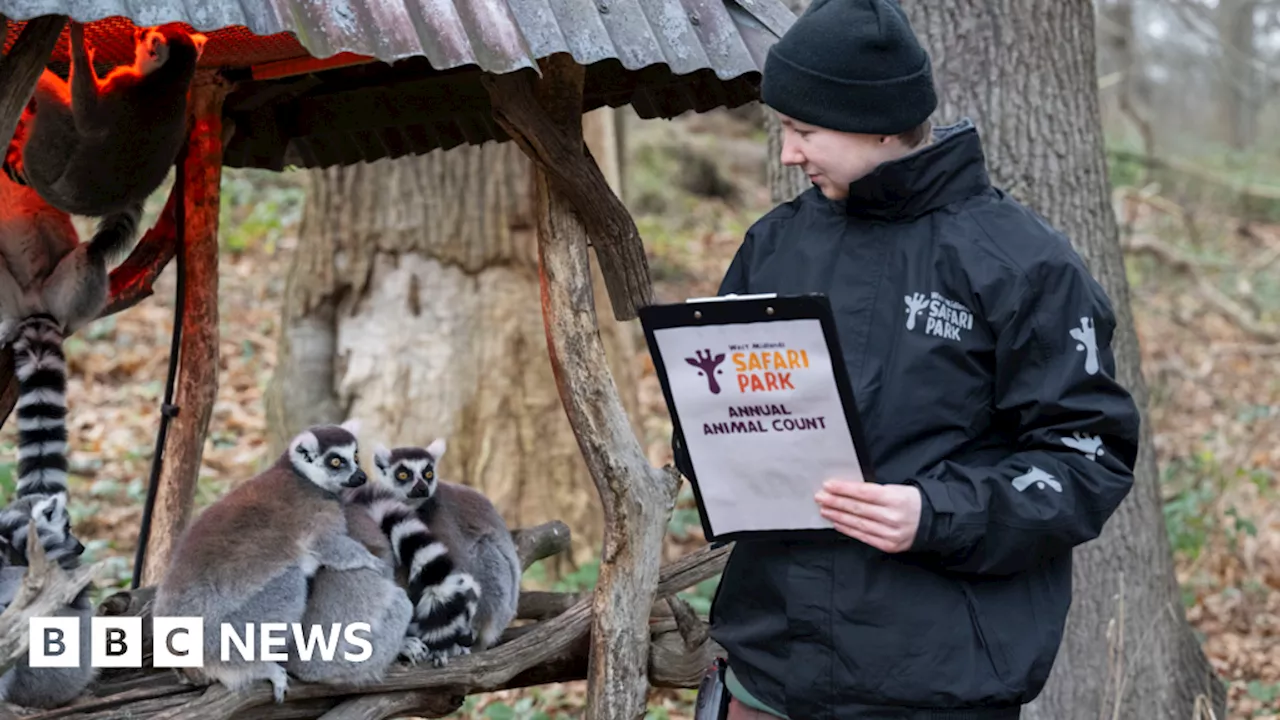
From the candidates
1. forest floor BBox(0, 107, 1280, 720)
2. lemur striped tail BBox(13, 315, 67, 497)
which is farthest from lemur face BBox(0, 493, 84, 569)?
forest floor BBox(0, 107, 1280, 720)

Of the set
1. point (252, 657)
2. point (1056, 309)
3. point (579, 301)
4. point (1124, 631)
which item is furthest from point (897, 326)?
point (1124, 631)

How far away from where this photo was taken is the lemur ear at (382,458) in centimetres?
358

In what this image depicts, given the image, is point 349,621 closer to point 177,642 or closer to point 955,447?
point 177,642

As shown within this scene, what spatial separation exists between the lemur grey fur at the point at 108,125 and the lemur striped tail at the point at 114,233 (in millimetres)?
210

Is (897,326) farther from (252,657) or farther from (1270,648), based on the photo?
(1270,648)

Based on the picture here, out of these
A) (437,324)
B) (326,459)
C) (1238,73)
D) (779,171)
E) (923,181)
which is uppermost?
(923,181)

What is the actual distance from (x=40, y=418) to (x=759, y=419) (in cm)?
250

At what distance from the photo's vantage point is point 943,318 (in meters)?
2.15

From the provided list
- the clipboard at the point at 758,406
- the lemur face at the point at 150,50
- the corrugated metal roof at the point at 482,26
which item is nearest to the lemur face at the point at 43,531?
the lemur face at the point at 150,50

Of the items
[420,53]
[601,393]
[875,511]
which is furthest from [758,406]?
[601,393]

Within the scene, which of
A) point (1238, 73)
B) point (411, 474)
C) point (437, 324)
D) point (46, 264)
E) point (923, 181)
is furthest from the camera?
point (1238, 73)

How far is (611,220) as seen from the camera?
3402 mm

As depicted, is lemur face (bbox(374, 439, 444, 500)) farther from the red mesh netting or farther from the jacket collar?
the jacket collar

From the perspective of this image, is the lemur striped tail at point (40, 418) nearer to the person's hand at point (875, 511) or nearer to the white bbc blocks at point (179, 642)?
the white bbc blocks at point (179, 642)
